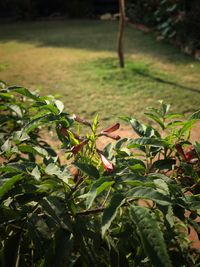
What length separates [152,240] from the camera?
0.67 m

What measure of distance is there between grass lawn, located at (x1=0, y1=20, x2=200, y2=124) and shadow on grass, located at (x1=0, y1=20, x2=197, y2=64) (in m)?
0.02

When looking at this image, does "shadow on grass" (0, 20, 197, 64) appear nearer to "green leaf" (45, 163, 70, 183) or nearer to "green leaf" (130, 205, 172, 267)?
"green leaf" (45, 163, 70, 183)

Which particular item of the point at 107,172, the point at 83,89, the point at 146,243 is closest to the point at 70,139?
the point at 107,172

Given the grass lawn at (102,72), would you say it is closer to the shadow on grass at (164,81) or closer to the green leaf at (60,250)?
the shadow on grass at (164,81)

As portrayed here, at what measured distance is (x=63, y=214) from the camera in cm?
87

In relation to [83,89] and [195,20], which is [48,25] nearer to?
[195,20]

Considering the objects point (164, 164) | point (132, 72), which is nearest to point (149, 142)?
point (164, 164)

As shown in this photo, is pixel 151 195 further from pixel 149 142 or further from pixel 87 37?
pixel 87 37

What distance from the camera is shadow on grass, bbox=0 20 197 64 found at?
23.0 ft

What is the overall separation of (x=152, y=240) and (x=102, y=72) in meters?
5.10

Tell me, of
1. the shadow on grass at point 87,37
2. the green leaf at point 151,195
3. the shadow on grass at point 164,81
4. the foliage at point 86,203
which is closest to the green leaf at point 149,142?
the foliage at point 86,203

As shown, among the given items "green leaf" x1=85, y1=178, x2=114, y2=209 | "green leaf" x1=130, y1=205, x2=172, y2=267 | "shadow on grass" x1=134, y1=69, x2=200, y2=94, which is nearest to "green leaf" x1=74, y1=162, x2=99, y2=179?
"green leaf" x1=85, y1=178, x2=114, y2=209

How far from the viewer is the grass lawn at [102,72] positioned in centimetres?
443

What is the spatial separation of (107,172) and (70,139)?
0.79ft
